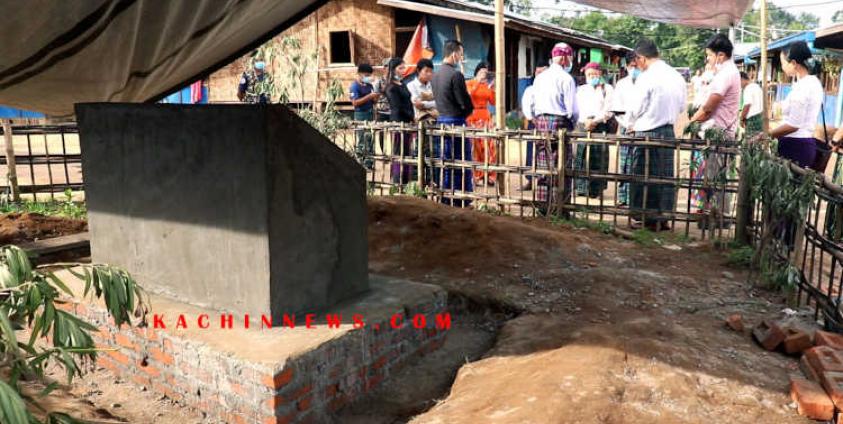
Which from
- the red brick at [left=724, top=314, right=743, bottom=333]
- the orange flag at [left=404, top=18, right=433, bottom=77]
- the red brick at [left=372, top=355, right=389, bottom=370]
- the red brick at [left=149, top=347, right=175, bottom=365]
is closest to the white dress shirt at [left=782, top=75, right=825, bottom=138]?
the red brick at [left=724, top=314, right=743, bottom=333]

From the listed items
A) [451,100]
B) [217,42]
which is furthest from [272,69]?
[217,42]

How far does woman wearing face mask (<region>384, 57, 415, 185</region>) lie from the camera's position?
782 cm

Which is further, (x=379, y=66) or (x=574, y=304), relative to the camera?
(x=379, y=66)

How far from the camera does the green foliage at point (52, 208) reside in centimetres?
773

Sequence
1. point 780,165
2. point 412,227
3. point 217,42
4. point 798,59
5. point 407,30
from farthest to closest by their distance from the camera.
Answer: point 407,30, point 412,227, point 798,59, point 780,165, point 217,42

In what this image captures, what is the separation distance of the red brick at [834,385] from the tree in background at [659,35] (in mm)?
42237

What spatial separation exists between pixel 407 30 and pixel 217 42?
11763 mm

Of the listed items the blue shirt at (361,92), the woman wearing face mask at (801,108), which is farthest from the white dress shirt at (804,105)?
the blue shirt at (361,92)

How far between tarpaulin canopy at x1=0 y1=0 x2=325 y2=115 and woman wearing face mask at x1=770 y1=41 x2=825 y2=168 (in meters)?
4.29

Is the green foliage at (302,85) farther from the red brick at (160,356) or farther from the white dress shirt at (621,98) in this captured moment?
the red brick at (160,356)

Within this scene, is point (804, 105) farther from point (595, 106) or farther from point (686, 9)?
point (595, 106)

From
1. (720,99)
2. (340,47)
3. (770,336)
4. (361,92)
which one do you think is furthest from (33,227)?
(340,47)

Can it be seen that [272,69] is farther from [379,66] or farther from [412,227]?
[412,227]

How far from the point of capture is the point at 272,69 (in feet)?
53.6
